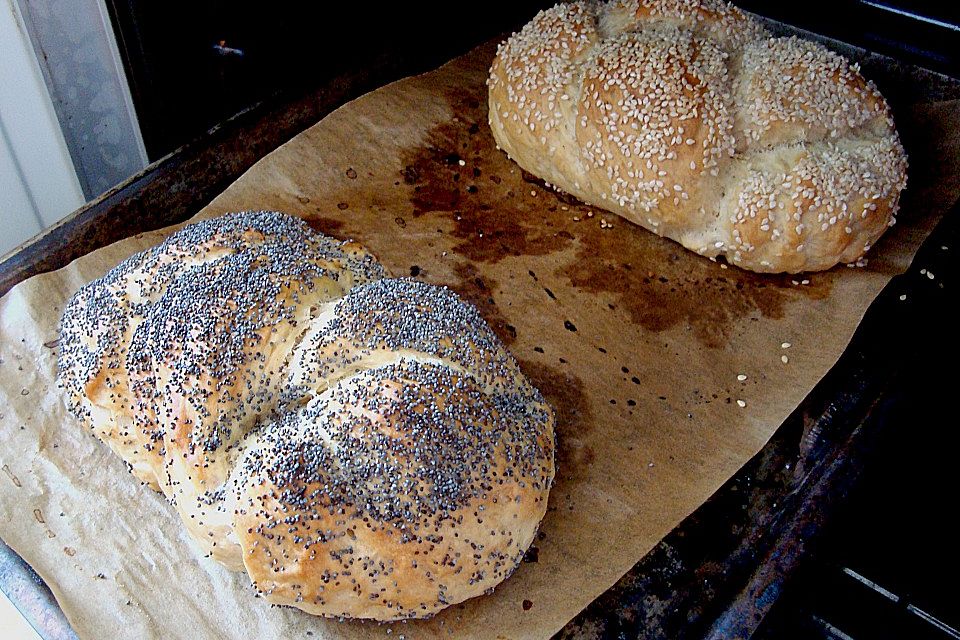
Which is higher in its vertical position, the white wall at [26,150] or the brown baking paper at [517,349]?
the white wall at [26,150]

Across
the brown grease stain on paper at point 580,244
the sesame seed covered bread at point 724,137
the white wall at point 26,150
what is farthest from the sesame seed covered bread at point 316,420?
the sesame seed covered bread at point 724,137

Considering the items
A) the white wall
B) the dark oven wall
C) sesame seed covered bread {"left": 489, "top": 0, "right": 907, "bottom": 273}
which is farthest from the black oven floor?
the white wall

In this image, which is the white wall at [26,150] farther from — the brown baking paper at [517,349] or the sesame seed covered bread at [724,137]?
the sesame seed covered bread at [724,137]

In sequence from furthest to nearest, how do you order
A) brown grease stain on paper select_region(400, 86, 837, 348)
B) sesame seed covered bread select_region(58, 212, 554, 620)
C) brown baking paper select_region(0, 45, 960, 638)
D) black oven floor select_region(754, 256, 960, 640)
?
brown grease stain on paper select_region(400, 86, 837, 348)
black oven floor select_region(754, 256, 960, 640)
brown baking paper select_region(0, 45, 960, 638)
sesame seed covered bread select_region(58, 212, 554, 620)

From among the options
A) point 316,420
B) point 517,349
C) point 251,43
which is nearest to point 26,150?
point 251,43

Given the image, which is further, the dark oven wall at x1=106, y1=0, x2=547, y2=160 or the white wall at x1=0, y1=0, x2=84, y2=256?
the dark oven wall at x1=106, y1=0, x2=547, y2=160

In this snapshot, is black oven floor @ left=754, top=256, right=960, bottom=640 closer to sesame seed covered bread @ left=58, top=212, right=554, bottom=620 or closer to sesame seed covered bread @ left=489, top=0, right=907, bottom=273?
sesame seed covered bread @ left=489, top=0, right=907, bottom=273

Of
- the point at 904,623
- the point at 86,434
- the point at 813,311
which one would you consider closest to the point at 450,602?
the point at 86,434
